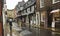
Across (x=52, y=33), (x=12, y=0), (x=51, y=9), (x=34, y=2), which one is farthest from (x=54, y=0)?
(x=12, y=0)

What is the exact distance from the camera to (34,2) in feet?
5.63

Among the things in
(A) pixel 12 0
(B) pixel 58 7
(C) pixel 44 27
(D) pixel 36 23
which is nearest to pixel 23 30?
(D) pixel 36 23

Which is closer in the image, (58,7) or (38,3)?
(58,7)

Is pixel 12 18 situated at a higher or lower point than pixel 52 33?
higher

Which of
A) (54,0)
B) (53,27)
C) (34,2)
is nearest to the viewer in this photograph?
(53,27)

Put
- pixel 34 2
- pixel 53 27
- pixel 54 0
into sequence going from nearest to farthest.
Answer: pixel 53 27, pixel 54 0, pixel 34 2

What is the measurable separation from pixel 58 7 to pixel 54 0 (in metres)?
0.13

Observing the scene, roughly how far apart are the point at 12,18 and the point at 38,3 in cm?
40

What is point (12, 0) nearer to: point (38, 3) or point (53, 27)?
point (38, 3)

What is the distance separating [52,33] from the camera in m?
1.52

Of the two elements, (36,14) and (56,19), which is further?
(36,14)

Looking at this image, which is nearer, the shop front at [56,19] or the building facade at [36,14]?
the shop front at [56,19]

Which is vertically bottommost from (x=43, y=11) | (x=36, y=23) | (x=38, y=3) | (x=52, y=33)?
(x=52, y=33)

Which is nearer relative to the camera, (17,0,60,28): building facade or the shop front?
the shop front
